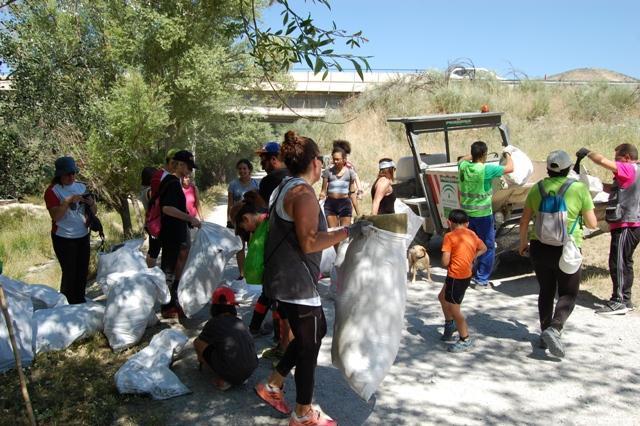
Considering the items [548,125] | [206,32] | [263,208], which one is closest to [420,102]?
[548,125]

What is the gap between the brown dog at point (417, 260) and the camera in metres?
6.46

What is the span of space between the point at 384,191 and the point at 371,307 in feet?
10.9

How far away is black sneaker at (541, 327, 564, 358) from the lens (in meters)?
4.04

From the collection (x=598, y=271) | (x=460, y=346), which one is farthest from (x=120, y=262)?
(x=598, y=271)

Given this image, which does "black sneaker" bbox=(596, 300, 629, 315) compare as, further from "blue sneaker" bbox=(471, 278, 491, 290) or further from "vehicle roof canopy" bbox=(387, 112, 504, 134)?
"vehicle roof canopy" bbox=(387, 112, 504, 134)

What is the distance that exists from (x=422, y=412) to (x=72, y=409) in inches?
88.9

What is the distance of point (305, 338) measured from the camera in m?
2.93

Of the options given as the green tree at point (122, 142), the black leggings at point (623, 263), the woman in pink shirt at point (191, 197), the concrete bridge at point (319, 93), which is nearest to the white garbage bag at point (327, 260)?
the woman in pink shirt at point (191, 197)

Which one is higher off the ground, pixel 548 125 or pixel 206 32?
pixel 206 32

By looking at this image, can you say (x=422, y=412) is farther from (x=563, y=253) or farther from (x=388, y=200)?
(x=388, y=200)

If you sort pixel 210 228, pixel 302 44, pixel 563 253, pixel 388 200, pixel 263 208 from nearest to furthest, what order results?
pixel 302 44 < pixel 263 208 < pixel 563 253 < pixel 210 228 < pixel 388 200

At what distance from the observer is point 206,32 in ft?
49.4

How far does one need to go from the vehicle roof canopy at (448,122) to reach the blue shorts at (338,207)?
1316mm

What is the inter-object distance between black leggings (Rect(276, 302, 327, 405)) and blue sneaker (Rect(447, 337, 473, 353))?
1.78 m
